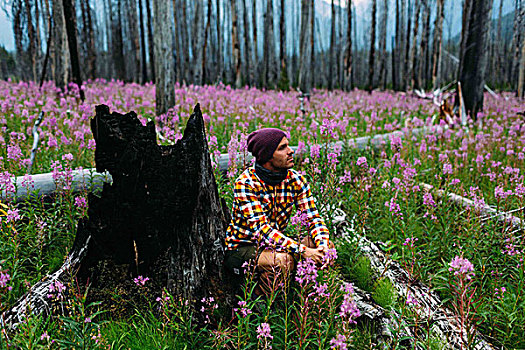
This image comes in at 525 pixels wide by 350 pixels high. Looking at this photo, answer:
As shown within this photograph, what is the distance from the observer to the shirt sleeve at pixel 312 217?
257 cm

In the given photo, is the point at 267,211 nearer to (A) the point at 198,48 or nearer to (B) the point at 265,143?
(B) the point at 265,143

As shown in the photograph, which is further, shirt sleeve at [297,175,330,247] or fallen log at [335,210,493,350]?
shirt sleeve at [297,175,330,247]

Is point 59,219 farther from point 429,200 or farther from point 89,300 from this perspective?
point 429,200

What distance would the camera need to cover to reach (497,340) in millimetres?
2467

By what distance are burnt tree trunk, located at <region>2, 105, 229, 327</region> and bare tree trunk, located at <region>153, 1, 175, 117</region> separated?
4683 mm

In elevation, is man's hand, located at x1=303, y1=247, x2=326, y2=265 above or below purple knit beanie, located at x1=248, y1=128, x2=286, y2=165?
below

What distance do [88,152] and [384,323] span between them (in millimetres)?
4253

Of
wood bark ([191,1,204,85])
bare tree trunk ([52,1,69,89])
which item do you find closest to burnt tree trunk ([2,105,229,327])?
bare tree trunk ([52,1,69,89])

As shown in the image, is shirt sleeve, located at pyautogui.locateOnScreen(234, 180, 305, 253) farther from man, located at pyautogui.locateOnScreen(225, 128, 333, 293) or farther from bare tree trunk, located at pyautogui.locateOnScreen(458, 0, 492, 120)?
bare tree trunk, located at pyautogui.locateOnScreen(458, 0, 492, 120)

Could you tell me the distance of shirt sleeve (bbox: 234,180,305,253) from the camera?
233cm

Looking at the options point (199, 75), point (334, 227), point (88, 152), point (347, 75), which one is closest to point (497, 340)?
point (334, 227)

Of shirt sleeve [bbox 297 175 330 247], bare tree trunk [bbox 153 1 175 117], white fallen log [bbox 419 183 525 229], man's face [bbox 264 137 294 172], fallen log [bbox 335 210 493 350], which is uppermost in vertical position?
bare tree trunk [bbox 153 1 175 117]

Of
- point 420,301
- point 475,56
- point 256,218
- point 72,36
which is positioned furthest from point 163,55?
point 475,56

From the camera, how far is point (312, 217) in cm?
271
